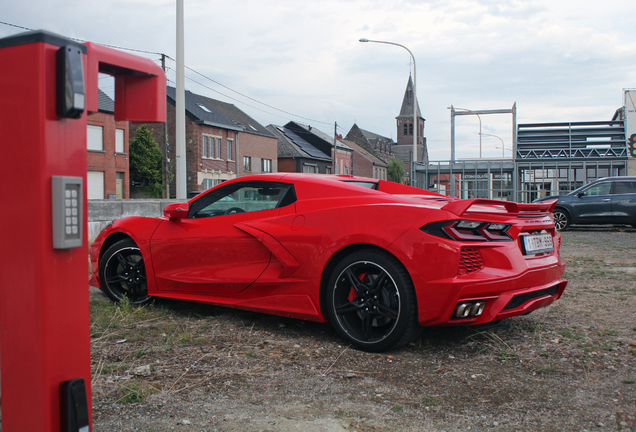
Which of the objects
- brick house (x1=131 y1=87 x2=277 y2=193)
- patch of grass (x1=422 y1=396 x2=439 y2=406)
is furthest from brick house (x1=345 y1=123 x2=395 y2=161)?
patch of grass (x1=422 y1=396 x2=439 y2=406)

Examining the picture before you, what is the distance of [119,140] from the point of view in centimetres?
3825

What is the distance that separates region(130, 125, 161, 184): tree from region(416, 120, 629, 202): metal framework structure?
21908mm

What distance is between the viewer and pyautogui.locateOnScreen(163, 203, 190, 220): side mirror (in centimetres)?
486

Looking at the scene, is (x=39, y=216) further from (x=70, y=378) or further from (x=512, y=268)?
(x=512, y=268)

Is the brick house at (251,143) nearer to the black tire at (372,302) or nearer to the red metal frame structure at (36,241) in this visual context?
the black tire at (372,302)

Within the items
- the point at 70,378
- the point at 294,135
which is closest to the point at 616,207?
the point at 70,378

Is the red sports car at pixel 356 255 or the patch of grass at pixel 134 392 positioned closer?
the patch of grass at pixel 134 392

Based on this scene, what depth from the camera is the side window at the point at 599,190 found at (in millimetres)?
15758

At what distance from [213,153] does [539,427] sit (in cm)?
4808

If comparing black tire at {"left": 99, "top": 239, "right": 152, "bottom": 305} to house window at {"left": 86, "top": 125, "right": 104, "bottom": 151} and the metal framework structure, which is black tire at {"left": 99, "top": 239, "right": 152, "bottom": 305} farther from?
house window at {"left": 86, "top": 125, "right": 104, "bottom": 151}

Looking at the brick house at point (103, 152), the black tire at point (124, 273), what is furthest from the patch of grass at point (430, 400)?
the brick house at point (103, 152)

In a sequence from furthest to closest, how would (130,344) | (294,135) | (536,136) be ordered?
(294,135) → (536,136) → (130,344)

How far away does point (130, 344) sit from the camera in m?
4.07

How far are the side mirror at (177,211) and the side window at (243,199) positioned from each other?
0.19 feet
